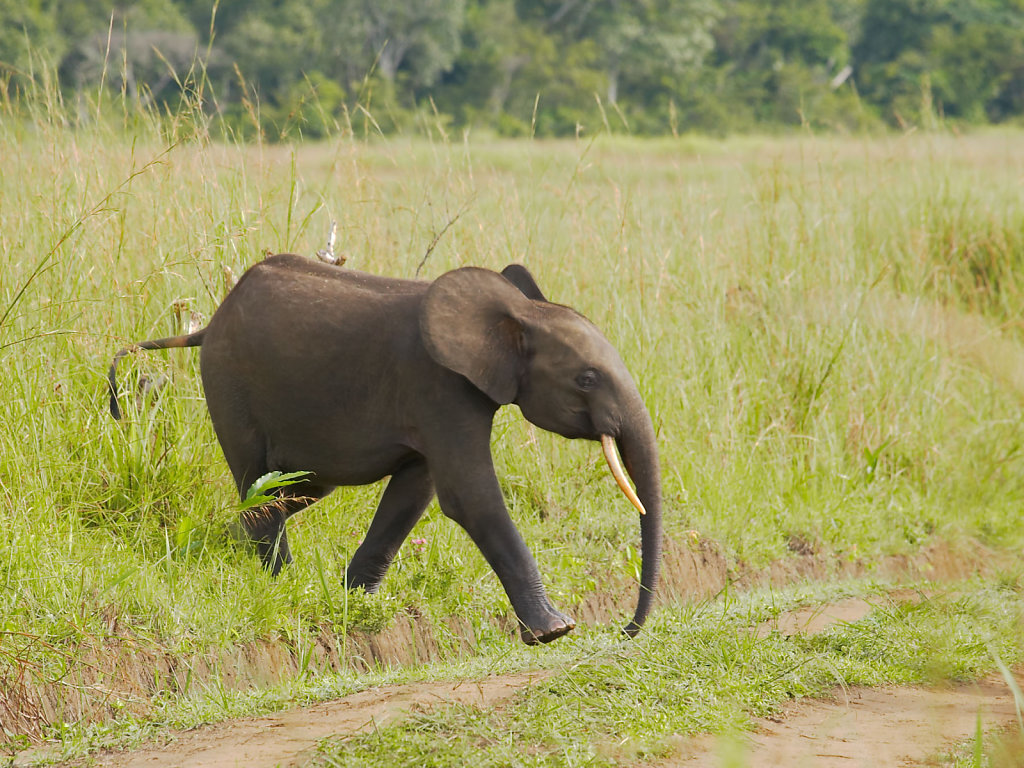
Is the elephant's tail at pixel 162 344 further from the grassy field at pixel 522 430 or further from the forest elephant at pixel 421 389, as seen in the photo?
the grassy field at pixel 522 430

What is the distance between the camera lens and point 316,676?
4.50 meters

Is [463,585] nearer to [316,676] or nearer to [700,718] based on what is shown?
[316,676]

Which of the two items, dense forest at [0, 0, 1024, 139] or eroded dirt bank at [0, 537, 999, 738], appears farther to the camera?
dense forest at [0, 0, 1024, 139]

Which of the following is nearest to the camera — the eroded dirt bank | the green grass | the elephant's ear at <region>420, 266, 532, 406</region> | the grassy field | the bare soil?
the green grass

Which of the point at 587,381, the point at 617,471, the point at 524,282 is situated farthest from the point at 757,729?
the point at 524,282

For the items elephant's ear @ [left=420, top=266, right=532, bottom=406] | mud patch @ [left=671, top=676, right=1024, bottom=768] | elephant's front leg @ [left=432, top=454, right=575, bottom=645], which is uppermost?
elephant's ear @ [left=420, top=266, right=532, bottom=406]

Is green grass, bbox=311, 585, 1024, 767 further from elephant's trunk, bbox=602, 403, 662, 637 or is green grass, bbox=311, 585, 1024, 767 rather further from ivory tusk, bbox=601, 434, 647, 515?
ivory tusk, bbox=601, 434, 647, 515

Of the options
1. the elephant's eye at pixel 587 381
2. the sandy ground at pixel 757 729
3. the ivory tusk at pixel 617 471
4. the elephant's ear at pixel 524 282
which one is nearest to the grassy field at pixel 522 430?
the sandy ground at pixel 757 729

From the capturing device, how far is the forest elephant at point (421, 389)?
3.99 metres

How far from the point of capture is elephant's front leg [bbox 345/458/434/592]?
14.5 ft

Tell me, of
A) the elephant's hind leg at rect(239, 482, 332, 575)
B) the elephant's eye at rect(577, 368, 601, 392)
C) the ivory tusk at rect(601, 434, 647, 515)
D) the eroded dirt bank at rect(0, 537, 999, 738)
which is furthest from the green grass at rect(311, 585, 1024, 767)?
the elephant's hind leg at rect(239, 482, 332, 575)

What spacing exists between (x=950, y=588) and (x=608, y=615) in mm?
1607

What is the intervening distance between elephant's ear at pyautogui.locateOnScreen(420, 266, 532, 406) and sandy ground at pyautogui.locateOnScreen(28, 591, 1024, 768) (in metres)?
0.95

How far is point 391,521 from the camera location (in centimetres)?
451
